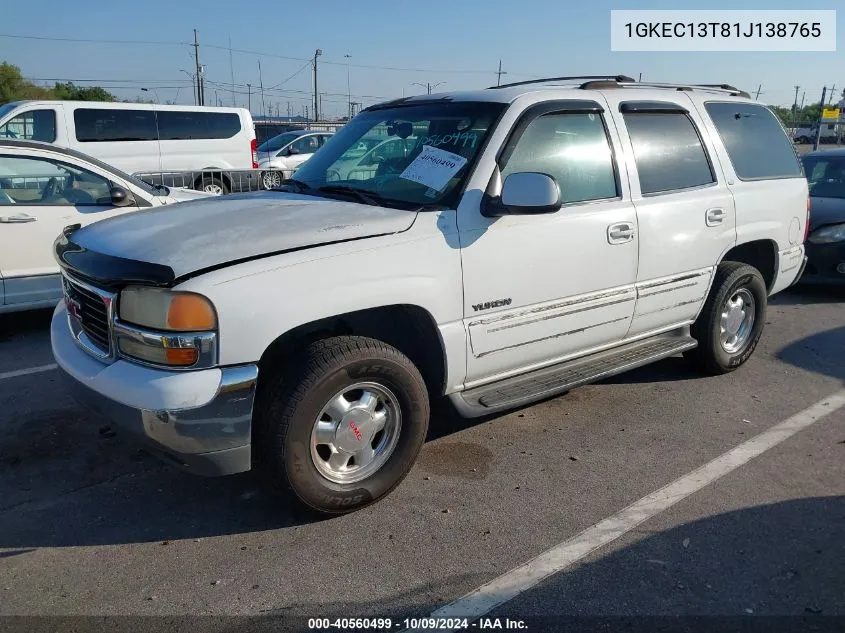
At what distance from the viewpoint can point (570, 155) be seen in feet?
13.1

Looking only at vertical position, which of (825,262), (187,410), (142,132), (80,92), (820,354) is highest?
A: (80,92)

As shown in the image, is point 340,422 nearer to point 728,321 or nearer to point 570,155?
point 570,155

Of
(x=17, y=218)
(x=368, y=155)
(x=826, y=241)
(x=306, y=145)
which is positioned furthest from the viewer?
(x=306, y=145)

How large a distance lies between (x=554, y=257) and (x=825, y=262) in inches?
212

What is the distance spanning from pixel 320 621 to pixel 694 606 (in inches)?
55.8

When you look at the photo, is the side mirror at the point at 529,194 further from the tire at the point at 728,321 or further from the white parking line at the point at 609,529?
the tire at the point at 728,321

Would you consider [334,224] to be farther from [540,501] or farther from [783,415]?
[783,415]

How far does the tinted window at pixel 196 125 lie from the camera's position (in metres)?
15.2

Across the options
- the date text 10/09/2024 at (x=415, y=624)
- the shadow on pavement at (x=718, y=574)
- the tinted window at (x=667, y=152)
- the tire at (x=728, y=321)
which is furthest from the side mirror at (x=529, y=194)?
the tire at (x=728, y=321)

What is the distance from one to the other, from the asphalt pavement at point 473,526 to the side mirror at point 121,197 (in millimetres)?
2070

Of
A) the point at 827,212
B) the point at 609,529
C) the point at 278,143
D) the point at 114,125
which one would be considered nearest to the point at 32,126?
the point at 114,125

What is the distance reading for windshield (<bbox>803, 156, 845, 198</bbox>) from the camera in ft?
28.0

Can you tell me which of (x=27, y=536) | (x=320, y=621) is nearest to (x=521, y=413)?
(x=320, y=621)

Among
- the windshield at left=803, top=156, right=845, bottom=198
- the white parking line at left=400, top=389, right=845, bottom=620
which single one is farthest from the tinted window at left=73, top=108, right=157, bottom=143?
the white parking line at left=400, top=389, right=845, bottom=620
